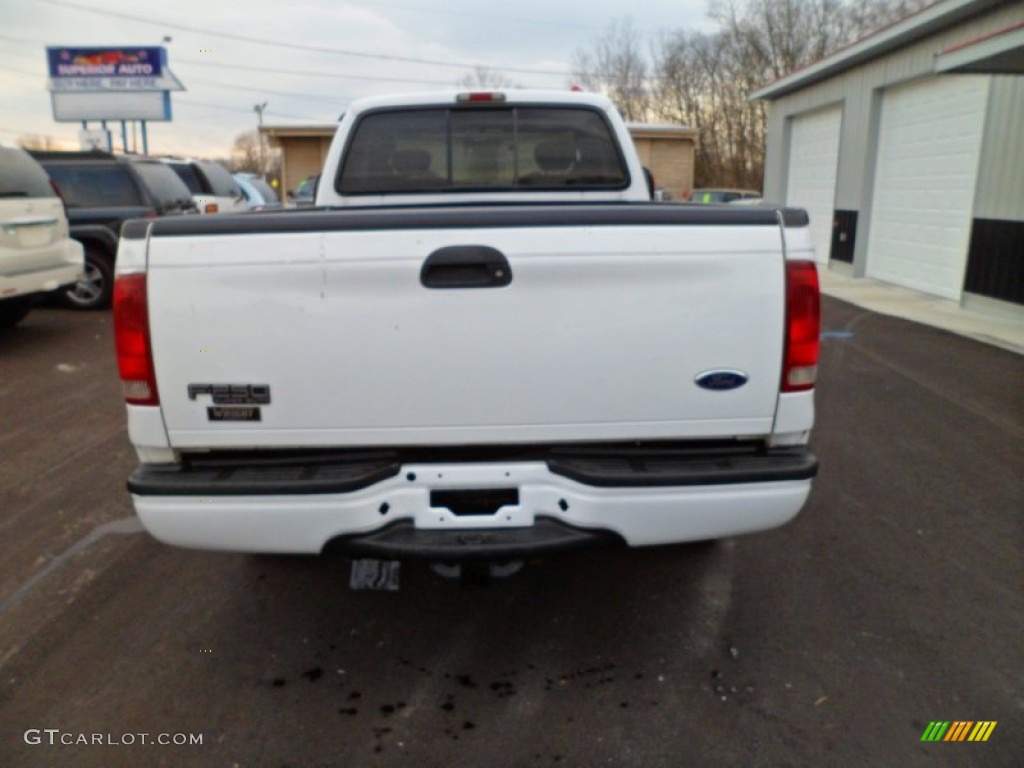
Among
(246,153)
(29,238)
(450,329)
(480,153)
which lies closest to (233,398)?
(450,329)

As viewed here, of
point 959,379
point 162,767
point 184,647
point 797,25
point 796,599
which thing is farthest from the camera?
point 797,25

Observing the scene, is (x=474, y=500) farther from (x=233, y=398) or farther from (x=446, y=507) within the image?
(x=233, y=398)

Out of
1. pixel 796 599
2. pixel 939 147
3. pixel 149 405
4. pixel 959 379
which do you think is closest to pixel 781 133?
pixel 939 147

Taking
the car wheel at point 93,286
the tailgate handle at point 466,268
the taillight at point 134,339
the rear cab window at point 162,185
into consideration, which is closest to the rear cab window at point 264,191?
the rear cab window at point 162,185

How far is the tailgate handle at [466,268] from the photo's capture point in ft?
9.04

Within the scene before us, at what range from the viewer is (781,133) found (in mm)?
22125

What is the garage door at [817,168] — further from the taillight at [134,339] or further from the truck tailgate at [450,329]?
the taillight at [134,339]

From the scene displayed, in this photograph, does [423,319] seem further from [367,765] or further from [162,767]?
[162,767]

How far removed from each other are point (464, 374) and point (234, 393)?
2.47 feet

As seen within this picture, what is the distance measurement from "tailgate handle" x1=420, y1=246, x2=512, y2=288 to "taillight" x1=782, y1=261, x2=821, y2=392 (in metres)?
0.93

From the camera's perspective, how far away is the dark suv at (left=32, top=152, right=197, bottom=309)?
439 inches

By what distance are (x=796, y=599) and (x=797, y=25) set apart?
42662 millimetres

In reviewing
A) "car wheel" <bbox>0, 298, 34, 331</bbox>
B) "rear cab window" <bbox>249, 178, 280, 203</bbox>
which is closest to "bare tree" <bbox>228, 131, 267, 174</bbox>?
"rear cab window" <bbox>249, 178, 280, 203</bbox>

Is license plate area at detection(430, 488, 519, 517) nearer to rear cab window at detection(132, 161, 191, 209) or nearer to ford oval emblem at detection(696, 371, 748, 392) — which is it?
ford oval emblem at detection(696, 371, 748, 392)
